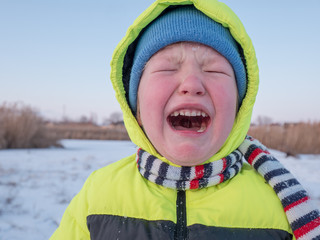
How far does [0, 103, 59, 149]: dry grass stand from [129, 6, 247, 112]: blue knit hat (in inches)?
315

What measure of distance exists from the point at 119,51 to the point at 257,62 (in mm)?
661

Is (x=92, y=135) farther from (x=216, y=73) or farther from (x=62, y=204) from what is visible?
(x=216, y=73)

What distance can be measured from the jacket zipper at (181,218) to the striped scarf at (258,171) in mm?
53

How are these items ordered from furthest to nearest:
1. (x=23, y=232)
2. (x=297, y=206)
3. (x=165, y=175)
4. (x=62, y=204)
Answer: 1. (x=62, y=204)
2. (x=23, y=232)
3. (x=165, y=175)
4. (x=297, y=206)

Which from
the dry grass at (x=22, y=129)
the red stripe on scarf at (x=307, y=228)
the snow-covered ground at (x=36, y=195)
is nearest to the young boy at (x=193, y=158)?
the red stripe on scarf at (x=307, y=228)

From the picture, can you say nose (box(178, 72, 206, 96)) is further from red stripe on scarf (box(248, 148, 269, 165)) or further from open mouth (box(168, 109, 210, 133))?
red stripe on scarf (box(248, 148, 269, 165))

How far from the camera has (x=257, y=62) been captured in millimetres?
1262

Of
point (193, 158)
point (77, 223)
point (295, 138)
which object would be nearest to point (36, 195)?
point (77, 223)

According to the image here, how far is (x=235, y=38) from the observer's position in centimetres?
121

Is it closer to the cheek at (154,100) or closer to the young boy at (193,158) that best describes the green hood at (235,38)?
the young boy at (193,158)

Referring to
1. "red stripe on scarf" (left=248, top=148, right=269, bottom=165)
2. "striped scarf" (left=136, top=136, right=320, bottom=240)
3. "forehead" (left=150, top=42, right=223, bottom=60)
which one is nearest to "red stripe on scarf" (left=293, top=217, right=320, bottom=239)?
"striped scarf" (left=136, top=136, right=320, bottom=240)

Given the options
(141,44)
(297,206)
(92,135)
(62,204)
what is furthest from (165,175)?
(92,135)

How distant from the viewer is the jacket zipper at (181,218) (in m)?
1.01

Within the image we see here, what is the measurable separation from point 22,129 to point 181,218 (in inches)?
345
